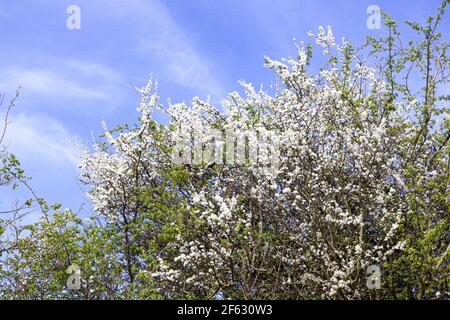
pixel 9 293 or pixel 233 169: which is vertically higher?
pixel 233 169

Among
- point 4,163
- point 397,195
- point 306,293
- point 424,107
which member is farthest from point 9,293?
point 424,107

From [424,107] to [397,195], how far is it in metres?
2.23

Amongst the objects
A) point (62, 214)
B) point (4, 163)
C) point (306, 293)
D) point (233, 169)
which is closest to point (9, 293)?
point (62, 214)

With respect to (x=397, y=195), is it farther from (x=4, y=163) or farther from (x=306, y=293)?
(x=4, y=163)

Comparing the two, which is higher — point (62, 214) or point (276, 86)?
point (276, 86)

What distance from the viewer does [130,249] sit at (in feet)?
Result: 53.3

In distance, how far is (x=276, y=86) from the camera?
18.4m

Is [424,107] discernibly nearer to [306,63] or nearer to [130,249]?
[306,63]
